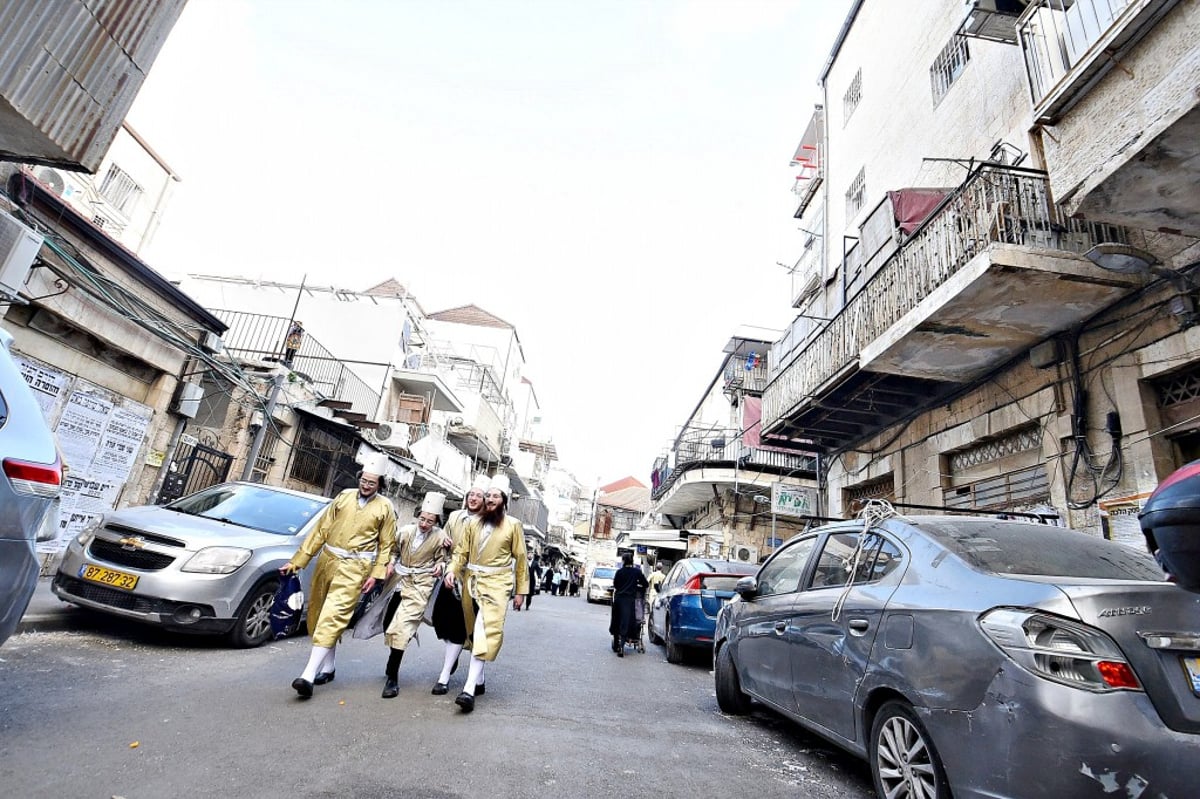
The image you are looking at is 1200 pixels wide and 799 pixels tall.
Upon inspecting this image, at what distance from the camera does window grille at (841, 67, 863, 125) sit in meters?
14.5

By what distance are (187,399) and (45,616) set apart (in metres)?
6.76

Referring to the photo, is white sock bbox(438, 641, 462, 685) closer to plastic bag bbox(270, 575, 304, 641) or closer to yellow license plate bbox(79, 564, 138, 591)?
plastic bag bbox(270, 575, 304, 641)

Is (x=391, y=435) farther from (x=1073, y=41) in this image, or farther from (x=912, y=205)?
(x=1073, y=41)

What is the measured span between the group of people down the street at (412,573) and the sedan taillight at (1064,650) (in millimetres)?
3290

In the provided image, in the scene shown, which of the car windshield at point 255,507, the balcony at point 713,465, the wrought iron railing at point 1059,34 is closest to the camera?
the wrought iron railing at point 1059,34

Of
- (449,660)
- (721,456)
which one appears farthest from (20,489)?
(721,456)

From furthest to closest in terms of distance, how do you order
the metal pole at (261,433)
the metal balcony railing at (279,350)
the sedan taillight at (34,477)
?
the metal balcony railing at (279,350) → the metal pole at (261,433) → the sedan taillight at (34,477)

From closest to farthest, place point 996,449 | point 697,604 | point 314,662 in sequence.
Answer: point 314,662 < point 697,604 < point 996,449

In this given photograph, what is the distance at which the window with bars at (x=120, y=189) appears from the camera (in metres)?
23.5

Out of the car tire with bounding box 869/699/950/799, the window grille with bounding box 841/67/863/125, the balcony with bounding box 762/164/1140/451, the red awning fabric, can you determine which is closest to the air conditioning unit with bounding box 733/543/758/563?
the balcony with bounding box 762/164/1140/451

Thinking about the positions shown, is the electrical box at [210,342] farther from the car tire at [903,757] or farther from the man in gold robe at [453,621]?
the car tire at [903,757]

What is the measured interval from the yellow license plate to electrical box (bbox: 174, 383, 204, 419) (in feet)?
23.0

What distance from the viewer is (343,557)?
14.8 feet

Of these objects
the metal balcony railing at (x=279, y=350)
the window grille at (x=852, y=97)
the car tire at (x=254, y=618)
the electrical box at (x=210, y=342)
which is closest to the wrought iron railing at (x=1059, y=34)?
the window grille at (x=852, y=97)
